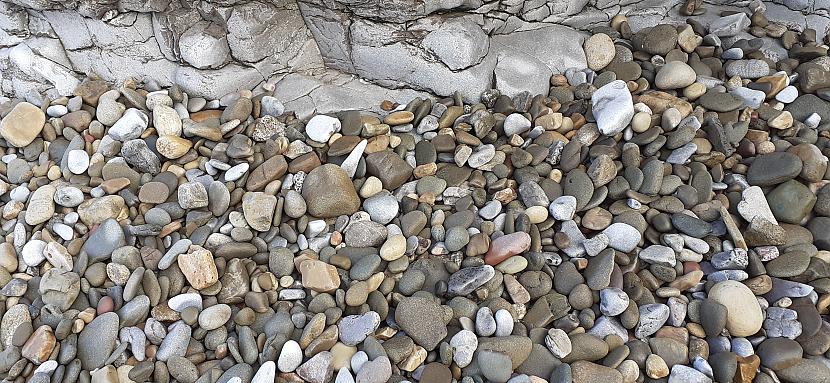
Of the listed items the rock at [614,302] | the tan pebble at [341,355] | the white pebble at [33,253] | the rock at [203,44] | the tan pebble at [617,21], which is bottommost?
the rock at [614,302]

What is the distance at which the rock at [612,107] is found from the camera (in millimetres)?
A: 2031

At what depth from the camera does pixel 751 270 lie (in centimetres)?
176

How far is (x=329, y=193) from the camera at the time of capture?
→ 181cm

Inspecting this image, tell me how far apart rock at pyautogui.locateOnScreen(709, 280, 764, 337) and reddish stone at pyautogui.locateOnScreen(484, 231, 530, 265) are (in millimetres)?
532

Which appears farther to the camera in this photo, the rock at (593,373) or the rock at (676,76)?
the rock at (676,76)

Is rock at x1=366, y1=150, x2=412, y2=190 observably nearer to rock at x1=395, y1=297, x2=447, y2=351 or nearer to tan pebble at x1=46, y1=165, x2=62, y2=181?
rock at x1=395, y1=297, x2=447, y2=351

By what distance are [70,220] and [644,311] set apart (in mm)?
1644

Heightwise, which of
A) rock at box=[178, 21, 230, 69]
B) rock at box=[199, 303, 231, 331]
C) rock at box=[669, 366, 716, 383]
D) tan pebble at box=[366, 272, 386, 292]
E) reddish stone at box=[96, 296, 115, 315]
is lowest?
rock at box=[669, 366, 716, 383]

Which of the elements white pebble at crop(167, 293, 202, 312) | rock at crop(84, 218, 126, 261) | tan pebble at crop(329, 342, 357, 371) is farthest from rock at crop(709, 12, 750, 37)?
rock at crop(84, 218, 126, 261)

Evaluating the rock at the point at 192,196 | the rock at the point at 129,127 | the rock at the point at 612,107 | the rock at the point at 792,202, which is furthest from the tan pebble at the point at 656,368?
the rock at the point at 129,127

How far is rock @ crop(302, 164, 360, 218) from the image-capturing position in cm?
181

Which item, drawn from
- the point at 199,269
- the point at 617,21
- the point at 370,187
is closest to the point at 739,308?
the point at 370,187

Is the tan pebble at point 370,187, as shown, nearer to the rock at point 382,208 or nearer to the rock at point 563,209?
the rock at point 382,208

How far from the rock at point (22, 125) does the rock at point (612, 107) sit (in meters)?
1.87
